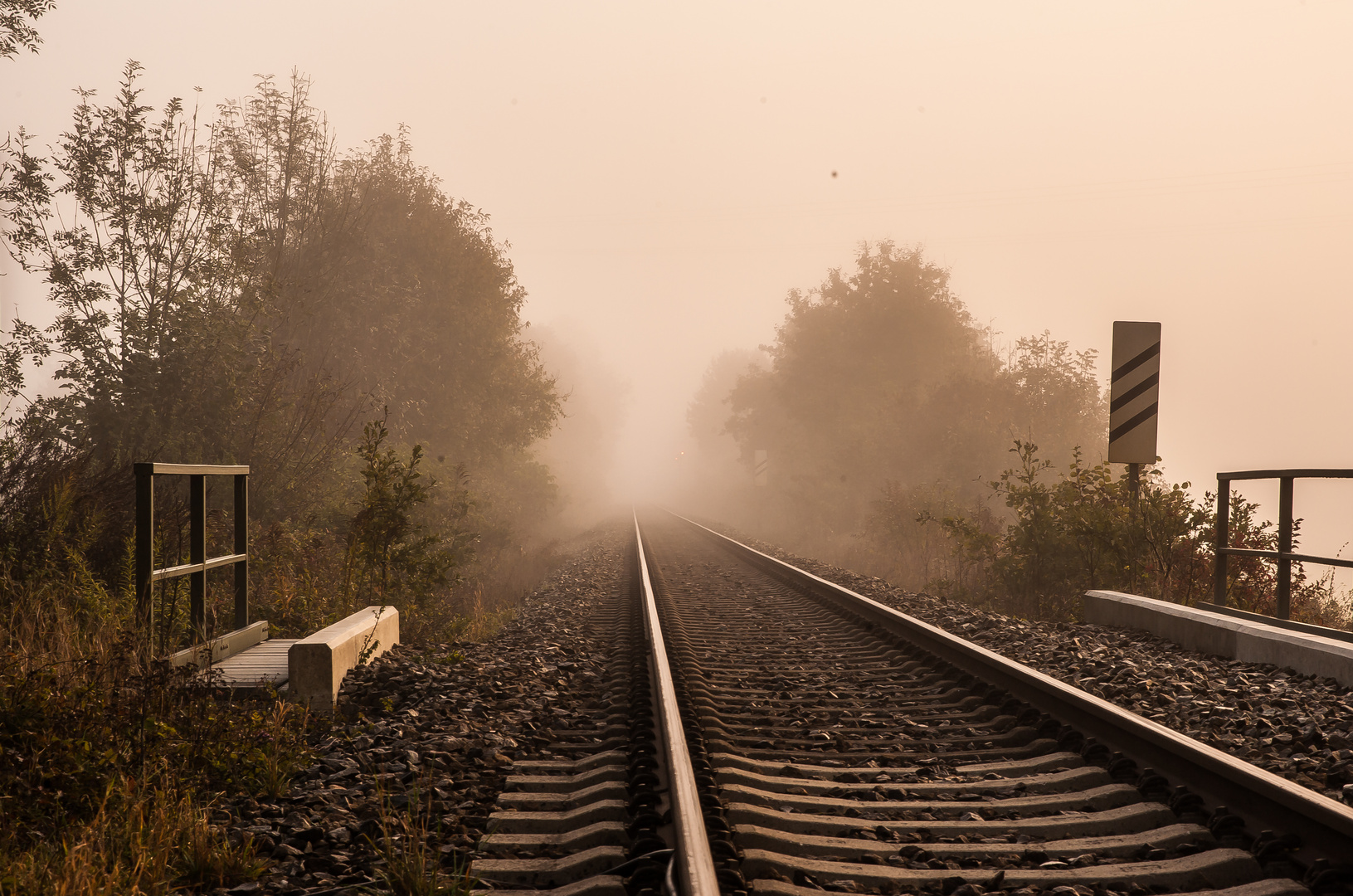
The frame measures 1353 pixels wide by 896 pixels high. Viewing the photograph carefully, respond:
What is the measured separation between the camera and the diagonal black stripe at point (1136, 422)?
32.1 feet

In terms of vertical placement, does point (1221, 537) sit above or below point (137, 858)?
above

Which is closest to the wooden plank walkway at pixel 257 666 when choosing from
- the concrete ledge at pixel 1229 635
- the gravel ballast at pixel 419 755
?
the gravel ballast at pixel 419 755

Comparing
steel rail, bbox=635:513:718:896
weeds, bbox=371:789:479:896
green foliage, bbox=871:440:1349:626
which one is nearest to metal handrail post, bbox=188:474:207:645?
steel rail, bbox=635:513:718:896

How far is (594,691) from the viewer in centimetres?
552

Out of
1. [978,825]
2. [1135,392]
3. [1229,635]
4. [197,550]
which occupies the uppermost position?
[1135,392]

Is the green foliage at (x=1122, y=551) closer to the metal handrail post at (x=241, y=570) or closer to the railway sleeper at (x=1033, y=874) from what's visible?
the railway sleeper at (x=1033, y=874)

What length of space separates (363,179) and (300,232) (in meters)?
6.92

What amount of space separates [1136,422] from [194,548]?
9.63 metres

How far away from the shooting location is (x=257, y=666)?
592cm

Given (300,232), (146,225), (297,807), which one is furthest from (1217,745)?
(300,232)

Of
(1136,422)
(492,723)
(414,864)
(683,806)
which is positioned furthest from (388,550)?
(1136,422)

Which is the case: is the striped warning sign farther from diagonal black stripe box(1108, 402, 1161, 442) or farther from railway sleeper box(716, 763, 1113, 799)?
railway sleeper box(716, 763, 1113, 799)

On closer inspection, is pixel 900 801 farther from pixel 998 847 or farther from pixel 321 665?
pixel 321 665

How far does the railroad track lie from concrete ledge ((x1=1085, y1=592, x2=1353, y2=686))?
1.85m
